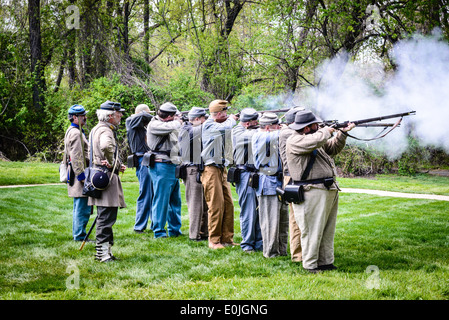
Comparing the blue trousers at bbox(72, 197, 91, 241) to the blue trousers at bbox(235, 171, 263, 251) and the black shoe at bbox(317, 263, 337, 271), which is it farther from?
the black shoe at bbox(317, 263, 337, 271)

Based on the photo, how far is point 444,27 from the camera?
53.0ft

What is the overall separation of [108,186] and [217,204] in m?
1.93

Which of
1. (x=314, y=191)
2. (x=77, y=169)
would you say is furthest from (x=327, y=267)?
(x=77, y=169)

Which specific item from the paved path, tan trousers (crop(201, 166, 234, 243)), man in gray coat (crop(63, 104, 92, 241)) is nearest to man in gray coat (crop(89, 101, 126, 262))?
man in gray coat (crop(63, 104, 92, 241))

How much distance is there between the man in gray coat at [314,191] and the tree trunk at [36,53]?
20448mm

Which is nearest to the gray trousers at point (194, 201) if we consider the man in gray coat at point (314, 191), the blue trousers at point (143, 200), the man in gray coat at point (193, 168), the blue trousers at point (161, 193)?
the man in gray coat at point (193, 168)

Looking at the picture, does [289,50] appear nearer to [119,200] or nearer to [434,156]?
[434,156]

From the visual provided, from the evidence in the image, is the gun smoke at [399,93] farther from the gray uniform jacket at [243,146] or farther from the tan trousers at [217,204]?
the tan trousers at [217,204]

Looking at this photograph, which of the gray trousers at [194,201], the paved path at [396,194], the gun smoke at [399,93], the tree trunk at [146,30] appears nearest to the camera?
the gray trousers at [194,201]

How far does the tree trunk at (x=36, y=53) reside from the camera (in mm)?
23625

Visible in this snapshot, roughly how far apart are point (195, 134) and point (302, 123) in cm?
270

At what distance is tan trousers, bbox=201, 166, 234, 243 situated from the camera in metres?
7.73

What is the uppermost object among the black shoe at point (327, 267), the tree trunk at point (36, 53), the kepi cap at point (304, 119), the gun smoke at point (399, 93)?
the tree trunk at point (36, 53)
